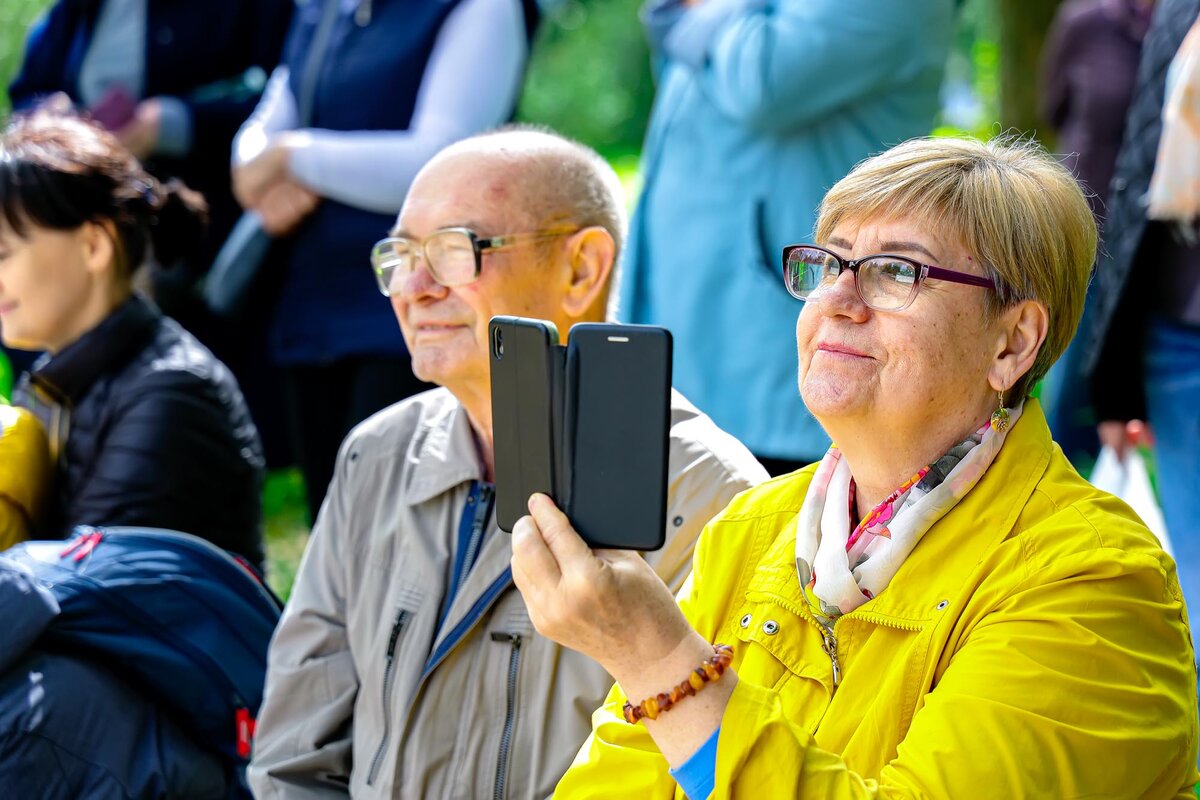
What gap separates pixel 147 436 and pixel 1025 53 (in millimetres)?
6215

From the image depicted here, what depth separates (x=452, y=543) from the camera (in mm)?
2799

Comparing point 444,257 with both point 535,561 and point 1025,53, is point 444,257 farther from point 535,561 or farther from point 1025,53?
point 1025,53

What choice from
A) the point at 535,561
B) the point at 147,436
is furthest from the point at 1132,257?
the point at 147,436

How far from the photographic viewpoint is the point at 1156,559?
191 cm

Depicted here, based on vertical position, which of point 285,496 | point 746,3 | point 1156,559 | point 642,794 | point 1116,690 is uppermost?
point 746,3

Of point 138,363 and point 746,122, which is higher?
point 746,122

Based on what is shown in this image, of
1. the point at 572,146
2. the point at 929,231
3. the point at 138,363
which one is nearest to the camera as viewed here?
the point at 929,231

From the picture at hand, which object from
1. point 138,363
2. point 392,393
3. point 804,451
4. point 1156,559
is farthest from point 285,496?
point 1156,559

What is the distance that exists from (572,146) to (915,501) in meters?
1.33

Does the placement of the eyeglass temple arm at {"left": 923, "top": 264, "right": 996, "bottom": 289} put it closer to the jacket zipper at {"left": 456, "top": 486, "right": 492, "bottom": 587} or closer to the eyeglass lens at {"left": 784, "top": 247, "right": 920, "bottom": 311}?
the eyeglass lens at {"left": 784, "top": 247, "right": 920, "bottom": 311}

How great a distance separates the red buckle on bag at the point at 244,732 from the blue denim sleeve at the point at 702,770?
152 centimetres

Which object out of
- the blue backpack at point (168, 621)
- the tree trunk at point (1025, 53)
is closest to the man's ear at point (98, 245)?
the blue backpack at point (168, 621)

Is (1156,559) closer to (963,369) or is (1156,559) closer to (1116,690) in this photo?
(1116,690)

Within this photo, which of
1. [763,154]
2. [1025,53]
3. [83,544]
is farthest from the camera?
[1025,53]
